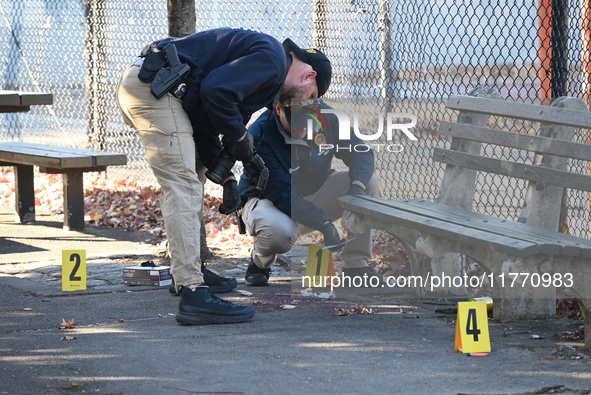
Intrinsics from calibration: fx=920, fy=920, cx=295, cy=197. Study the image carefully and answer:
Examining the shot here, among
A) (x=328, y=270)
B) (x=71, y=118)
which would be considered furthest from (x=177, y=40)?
(x=71, y=118)

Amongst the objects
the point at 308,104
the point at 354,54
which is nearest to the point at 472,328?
the point at 308,104

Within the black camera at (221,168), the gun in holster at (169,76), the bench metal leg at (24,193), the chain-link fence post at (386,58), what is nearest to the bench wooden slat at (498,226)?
the black camera at (221,168)

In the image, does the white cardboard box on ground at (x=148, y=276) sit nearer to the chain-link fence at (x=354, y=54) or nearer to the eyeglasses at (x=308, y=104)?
the eyeglasses at (x=308, y=104)

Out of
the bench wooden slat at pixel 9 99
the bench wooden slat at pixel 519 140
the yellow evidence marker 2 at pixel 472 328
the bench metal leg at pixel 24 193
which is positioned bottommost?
the bench metal leg at pixel 24 193

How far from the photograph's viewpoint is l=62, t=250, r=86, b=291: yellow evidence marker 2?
552 cm

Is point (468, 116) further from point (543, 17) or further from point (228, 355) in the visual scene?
point (228, 355)

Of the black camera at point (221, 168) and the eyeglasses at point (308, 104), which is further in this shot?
the eyeglasses at point (308, 104)

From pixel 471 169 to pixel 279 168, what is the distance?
112 cm

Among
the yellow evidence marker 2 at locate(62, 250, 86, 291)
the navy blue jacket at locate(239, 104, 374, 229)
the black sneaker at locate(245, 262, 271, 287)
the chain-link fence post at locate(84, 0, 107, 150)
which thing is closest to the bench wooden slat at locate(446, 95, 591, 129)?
the navy blue jacket at locate(239, 104, 374, 229)

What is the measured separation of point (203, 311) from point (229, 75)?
119 cm

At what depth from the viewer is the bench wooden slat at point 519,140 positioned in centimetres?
437

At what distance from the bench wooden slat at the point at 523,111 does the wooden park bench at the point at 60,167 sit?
11.4 feet

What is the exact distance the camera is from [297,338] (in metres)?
4.34

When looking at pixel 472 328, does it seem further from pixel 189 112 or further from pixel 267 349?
pixel 189 112
